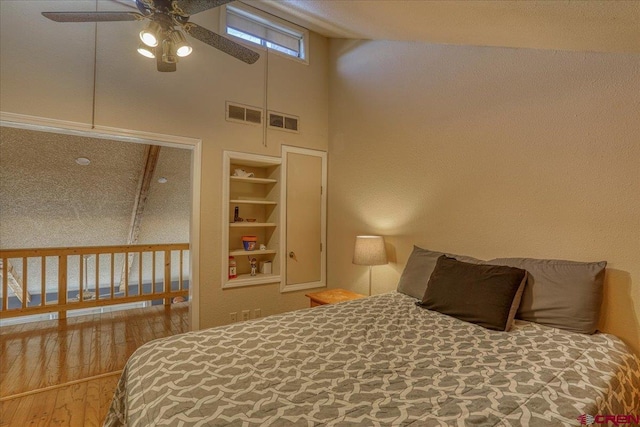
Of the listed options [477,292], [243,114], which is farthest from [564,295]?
[243,114]

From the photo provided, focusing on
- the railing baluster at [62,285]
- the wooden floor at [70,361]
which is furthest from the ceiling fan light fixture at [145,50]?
the railing baluster at [62,285]

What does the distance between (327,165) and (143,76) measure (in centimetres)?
206

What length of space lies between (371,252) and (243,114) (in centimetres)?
194

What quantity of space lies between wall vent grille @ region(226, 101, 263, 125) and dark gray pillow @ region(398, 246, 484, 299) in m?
2.14

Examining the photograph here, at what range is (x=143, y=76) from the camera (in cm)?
275

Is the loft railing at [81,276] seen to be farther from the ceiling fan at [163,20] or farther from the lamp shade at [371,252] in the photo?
the ceiling fan at [163,20]

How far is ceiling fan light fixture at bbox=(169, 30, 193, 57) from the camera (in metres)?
1.65

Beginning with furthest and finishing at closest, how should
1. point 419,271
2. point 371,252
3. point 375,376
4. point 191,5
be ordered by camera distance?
point 371,252 < point 419,271 < point 191,5 < point 375,376

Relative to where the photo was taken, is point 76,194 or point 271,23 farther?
point 76,194

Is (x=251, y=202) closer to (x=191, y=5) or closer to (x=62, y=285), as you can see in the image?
(x=191, y=5)

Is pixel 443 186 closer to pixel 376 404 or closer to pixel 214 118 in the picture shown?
pixel 376 404

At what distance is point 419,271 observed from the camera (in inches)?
95.4

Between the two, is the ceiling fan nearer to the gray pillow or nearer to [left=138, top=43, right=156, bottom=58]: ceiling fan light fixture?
[left=138, top=43, right=156, bottom=58]: ceiling fan light fixture

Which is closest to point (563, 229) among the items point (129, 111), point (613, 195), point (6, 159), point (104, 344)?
point (613, 195)
